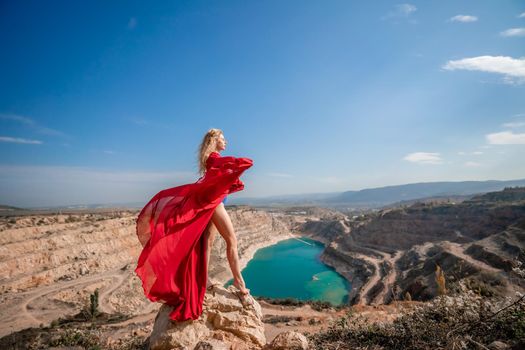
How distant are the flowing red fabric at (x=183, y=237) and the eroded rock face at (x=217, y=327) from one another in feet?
0.55

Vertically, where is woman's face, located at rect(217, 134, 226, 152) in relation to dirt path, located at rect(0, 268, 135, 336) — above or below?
above

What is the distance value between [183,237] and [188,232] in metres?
0.08

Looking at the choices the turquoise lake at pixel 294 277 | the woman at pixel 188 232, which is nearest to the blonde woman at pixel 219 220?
the woman at pixel 188 232

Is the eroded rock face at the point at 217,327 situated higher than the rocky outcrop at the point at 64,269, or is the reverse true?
the eroded rock face at the point at 217,327

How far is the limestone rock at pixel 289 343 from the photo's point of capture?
347 centimetres

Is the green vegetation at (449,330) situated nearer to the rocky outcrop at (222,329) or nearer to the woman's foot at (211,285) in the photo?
the rocky outcrop at (222,329)

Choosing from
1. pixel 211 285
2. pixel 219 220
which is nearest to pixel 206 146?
pixel 219 220

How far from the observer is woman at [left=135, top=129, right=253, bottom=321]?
11.4 ft

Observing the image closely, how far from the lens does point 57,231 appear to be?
104 feet

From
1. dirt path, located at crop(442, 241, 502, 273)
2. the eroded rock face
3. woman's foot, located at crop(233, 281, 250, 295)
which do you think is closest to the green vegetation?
the eroded rock face

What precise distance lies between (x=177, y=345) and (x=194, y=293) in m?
0.59

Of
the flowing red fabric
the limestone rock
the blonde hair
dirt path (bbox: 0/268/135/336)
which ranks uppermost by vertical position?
the blonde hair

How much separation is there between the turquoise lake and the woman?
32.4 m

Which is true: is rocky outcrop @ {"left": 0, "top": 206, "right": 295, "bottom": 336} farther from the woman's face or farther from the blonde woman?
the woman's face
